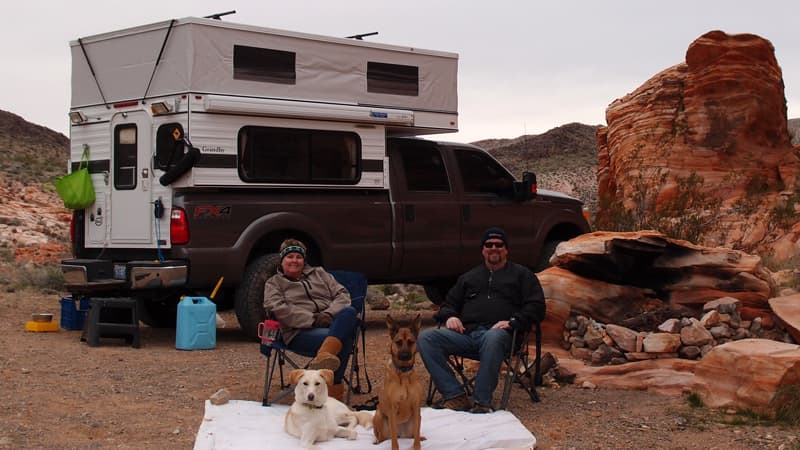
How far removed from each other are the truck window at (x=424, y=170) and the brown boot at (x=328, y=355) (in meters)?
3.90

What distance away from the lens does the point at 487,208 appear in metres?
10.4

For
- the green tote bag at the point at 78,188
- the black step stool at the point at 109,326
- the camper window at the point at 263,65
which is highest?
the camper window at the point at 263,65

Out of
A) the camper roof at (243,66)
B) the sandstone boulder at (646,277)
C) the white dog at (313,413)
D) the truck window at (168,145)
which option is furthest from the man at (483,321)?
the camper roof at (243,66)

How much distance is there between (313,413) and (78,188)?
16.0 feet

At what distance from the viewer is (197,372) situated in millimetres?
7527

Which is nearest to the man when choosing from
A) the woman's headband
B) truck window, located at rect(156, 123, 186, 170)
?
the woman's headband

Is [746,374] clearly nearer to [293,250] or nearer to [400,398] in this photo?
[400,398]

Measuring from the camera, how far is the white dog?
520 cm

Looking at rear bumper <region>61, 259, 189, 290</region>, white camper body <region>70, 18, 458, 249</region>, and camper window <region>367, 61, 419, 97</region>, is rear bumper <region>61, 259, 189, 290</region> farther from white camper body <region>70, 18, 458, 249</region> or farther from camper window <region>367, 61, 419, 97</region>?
camper window <region>367, 61, 419, 97</region>

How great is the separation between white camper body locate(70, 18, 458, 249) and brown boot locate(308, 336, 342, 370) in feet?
9.13

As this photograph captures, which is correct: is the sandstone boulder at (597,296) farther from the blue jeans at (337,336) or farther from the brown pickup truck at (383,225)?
the blue jeans at (337,336)

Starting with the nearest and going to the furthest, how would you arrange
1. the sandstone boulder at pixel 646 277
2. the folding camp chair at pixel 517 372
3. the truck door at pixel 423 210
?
the folding camp chair at pixel 517 372 → the sandstone boulder at pixel 646 277 → the truck door at pixel 423 210

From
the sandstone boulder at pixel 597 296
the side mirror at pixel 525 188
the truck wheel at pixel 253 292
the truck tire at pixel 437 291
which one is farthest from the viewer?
the truck tire at pixel 437 291

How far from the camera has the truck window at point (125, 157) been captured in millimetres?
8984
